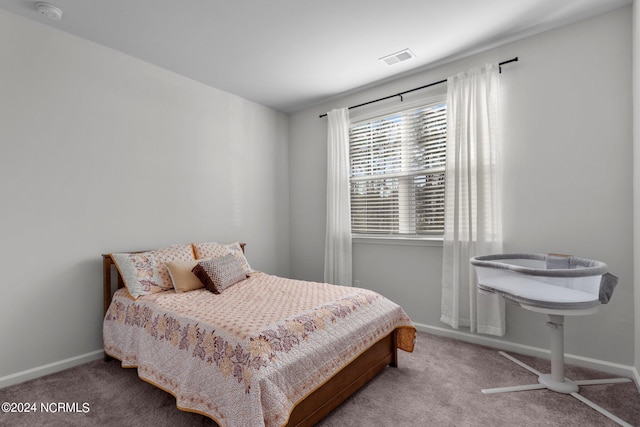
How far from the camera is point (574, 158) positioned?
2.54 m

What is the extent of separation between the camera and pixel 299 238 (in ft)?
14.8

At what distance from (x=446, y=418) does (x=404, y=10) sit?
9.01ft

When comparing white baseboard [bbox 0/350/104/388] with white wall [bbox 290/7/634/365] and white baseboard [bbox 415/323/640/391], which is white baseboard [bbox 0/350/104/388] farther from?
white wall [bbox 290/7/634/365]

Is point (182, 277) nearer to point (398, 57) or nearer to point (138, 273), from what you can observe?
point (138, 273)

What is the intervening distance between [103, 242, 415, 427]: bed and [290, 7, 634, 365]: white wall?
1350mm

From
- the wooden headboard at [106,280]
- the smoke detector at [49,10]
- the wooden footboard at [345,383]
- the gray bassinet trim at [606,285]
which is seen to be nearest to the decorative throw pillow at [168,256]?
the wooden headboard at [106,280]

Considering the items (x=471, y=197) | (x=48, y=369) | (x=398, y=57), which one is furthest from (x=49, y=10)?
(x=471, y=197)

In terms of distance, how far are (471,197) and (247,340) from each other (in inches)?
91.3

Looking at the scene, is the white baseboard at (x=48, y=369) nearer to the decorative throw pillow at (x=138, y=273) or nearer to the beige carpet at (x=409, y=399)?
the beige carpet at (x=409, y=399)

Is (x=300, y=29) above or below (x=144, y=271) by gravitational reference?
above

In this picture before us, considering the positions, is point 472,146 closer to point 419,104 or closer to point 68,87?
point 419,104

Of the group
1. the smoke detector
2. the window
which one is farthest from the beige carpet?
the smoke detector

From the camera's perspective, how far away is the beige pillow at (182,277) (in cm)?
266

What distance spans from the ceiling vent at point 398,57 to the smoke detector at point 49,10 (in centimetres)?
261
